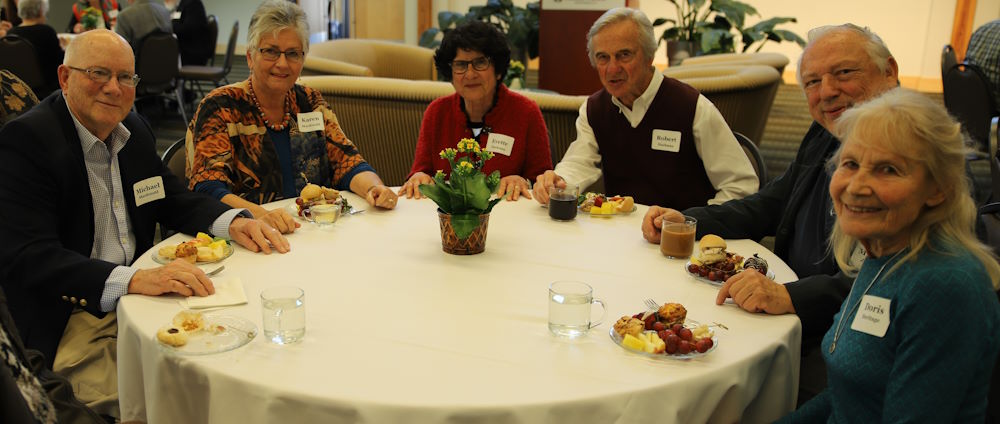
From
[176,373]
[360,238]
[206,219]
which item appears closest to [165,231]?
[206,219]

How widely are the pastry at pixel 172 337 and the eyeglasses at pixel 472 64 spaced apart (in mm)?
1814

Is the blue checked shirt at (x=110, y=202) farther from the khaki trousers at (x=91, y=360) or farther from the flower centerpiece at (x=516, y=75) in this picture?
the flower centerpiece at (x=516, y=75)

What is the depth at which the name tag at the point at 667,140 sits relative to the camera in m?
3.06

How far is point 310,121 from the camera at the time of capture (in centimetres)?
296

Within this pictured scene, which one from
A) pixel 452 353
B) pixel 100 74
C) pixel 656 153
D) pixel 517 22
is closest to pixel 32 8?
pixel 517 22

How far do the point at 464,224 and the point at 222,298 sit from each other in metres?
0.61

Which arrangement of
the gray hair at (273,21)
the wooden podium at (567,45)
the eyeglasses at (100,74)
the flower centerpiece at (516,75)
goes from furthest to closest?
the wooden podium at (567,45) → the flower centerpiece at (516,75) → the gray hair at (273,21) → the eyeglasses at (100,74)

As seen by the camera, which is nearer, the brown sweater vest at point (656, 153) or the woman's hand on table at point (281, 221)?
the woman's hand on table at point (281, 221)

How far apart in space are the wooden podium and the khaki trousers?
16.6 feet

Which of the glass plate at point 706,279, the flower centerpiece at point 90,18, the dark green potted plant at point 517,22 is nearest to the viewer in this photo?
the glass plate at point 706,279

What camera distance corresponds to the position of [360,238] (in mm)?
2205

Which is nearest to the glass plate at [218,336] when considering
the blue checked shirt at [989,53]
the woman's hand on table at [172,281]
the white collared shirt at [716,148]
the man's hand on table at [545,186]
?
the woman's hand on table at [172,281]

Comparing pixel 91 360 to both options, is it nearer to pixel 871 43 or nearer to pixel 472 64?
pixel 472 64

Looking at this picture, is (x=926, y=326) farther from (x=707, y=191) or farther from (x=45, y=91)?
(x=45, y=91)
